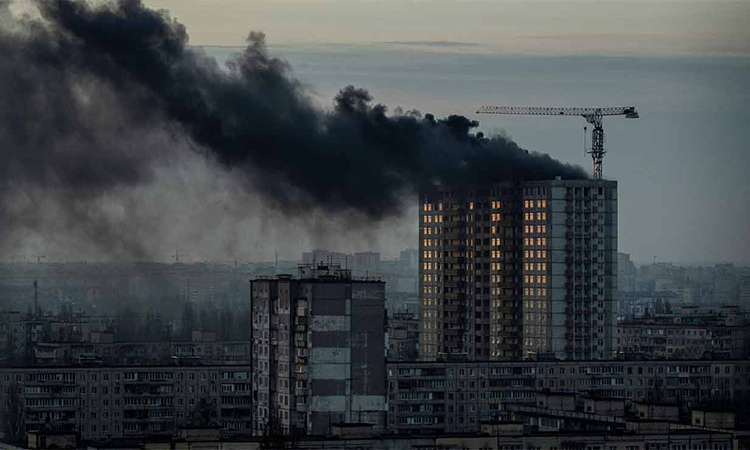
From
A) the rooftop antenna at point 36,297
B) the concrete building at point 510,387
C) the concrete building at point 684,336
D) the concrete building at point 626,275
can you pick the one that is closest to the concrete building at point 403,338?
the concrete building at point 684,336

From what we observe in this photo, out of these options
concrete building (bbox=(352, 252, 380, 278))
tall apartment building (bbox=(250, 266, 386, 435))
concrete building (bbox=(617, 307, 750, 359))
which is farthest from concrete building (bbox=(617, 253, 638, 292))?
tall apartment building (bbox=(250, 266, 386, 435))

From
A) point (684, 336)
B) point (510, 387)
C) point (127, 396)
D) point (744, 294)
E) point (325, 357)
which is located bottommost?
point (127, 396)

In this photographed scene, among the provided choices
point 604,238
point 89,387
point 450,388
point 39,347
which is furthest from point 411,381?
point 39,347

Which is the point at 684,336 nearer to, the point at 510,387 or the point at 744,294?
the point at 744,294

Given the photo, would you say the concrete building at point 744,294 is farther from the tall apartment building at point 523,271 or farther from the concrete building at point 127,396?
the concrete building at point 127,396

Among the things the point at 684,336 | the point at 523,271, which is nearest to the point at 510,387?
the point at 523,271

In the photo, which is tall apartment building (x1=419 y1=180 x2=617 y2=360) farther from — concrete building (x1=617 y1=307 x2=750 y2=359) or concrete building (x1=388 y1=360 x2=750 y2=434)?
concrete building (x1=617 y1=307 x2=750 y2=359)
